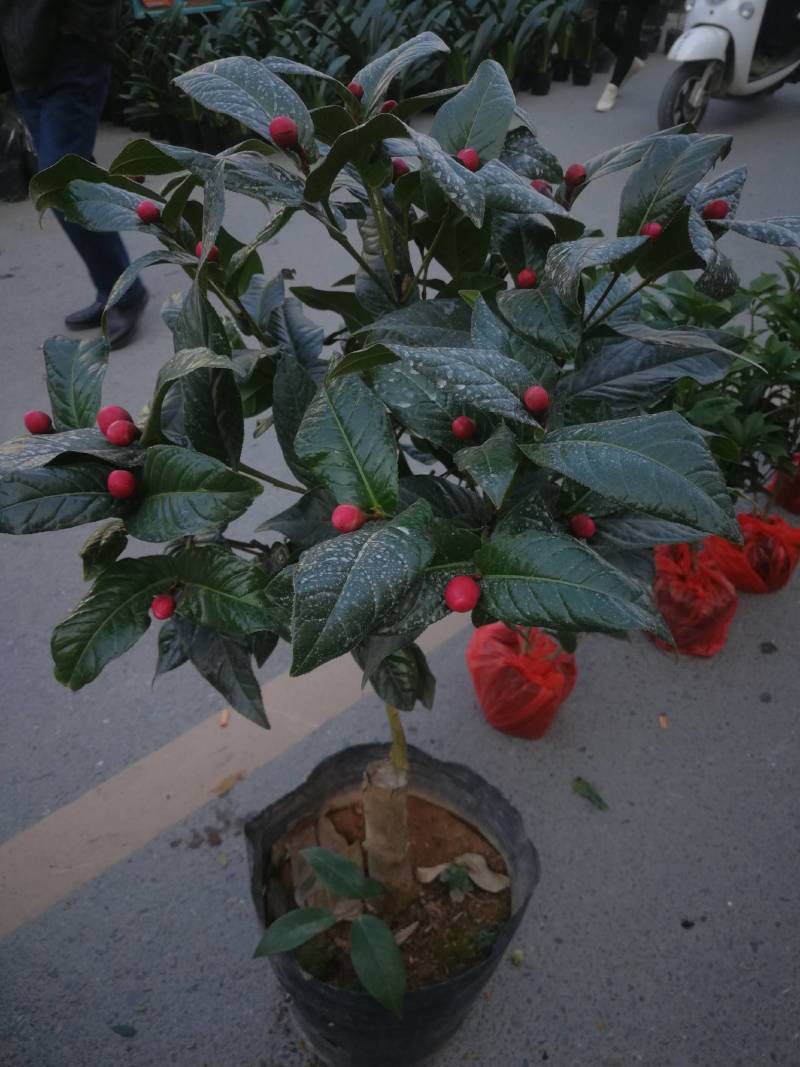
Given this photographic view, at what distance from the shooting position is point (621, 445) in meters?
0.62

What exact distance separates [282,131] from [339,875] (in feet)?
3.51

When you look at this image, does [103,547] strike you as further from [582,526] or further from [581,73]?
[581,73]

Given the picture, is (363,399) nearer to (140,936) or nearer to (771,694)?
(140,936)

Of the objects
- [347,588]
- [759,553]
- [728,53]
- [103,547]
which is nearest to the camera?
[347,588]

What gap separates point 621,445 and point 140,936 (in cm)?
161

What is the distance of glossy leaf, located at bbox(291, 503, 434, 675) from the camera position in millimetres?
579

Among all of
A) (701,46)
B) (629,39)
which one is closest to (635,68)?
(629,39)

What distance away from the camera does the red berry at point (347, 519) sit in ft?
2.16

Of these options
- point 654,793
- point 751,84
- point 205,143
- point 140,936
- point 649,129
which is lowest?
point 140,936

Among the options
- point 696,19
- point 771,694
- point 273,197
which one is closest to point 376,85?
point 273,197

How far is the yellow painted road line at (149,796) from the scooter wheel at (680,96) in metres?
4.57

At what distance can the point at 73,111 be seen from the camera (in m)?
2.99

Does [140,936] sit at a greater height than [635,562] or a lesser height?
lesser

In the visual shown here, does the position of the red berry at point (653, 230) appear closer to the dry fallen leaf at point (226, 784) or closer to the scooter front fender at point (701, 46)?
the dry fallen leaf at point (226, 784)
